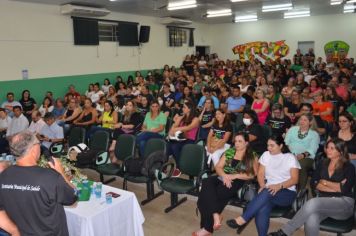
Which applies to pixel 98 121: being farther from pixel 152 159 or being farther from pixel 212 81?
pixel 212 81

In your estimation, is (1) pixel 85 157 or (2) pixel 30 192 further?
(1) pixel 85 157

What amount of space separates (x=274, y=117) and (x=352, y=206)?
2.30 m

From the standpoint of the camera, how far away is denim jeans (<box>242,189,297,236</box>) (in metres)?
3.24

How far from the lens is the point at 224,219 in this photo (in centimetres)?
394

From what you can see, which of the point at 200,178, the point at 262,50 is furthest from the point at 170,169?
the point at 262,50

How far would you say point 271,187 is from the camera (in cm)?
338

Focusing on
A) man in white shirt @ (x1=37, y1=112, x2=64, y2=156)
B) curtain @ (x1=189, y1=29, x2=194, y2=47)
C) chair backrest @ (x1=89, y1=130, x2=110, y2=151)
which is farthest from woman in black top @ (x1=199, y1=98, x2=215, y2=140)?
curtain @ (x1=189, y1=29, x2=194, y2=47)

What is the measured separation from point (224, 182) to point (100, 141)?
2.44 m

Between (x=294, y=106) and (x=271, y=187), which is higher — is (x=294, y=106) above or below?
above

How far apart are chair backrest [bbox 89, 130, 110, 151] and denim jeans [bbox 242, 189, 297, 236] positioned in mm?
2655

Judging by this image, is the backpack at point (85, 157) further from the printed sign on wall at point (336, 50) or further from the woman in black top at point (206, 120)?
the printed sign on wall at point (336, 50)

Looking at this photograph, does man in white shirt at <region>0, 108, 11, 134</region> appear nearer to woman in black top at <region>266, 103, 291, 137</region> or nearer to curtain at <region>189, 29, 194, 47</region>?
woman in black top at <region>266, 103, 291, 137</region>

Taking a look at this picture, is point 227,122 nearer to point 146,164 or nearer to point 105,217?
point 146,164

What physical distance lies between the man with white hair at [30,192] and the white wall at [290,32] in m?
14.0
